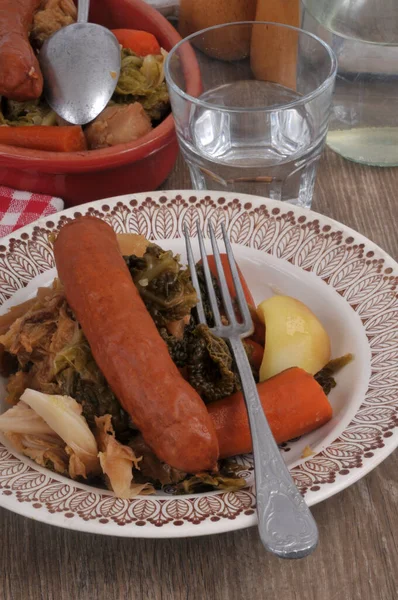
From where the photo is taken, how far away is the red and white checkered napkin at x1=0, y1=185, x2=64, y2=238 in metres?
1.99

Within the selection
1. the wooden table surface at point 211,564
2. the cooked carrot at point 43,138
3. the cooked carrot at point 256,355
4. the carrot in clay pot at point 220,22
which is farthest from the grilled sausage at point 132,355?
the carrot in clay pot at point 220,22

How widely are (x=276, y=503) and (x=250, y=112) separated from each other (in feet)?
3.08

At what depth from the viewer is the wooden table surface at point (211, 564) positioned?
124cm

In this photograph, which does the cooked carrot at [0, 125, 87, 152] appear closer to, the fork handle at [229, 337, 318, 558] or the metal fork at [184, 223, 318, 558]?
the metal fork at [184, 223, 318, 558]

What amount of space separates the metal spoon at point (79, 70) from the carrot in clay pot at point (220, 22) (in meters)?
0.27

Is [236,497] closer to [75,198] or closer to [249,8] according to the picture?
[75,198]

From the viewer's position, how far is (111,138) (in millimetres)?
2055

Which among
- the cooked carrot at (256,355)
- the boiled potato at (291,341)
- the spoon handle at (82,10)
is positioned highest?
the spoon handle at (82,10)

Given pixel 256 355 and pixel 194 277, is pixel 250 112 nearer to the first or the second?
pixel 194 277

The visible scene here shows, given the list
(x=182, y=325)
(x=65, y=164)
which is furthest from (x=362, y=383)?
(x=65, y=164)

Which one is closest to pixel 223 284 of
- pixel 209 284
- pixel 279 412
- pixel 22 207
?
pixel 209 284

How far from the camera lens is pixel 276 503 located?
1.12 metres

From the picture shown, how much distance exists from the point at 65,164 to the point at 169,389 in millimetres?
929

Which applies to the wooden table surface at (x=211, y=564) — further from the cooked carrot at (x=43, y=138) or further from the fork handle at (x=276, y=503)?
the cooked carrot at (x=43, y=138)
